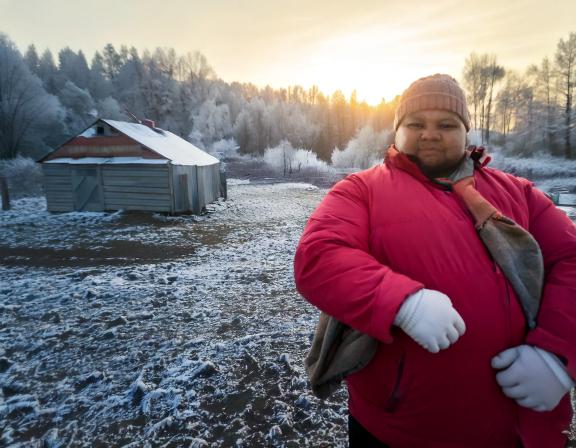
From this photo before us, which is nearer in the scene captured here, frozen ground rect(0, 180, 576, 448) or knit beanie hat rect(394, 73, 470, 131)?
knit beanie hat rect(394, 73, 470, 131)

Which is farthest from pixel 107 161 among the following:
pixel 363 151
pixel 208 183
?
pixel 363 151

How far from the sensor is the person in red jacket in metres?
1.27

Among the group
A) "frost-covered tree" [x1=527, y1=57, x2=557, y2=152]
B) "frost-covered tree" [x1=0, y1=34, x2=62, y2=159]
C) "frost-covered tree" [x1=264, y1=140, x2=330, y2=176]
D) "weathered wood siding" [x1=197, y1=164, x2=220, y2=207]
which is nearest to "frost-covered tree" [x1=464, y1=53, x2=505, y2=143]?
"frost-covered tree" [x1=527, y1=57, x2=557, y2=152]

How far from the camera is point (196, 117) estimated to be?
203ft

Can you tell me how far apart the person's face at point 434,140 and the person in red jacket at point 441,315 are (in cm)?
16

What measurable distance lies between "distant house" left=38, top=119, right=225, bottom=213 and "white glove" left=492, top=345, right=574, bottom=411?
1525cm

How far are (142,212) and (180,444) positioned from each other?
1408cm

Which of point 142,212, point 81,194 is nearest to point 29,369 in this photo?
point 142,212

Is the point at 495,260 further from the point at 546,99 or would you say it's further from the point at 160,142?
→ the point at 546,99

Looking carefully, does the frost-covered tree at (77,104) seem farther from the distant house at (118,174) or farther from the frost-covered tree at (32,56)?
the distant house at (118,174)

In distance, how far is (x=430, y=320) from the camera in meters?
1.24

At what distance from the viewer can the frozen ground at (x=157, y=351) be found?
3.19 m

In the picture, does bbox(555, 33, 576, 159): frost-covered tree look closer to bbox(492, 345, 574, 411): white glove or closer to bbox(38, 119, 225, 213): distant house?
bbox(38, 119, 225, 213): distant house

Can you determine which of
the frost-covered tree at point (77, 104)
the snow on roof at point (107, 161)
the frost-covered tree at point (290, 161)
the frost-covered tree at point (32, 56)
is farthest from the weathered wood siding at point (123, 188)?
the frost-covered tree at point (32, 56)
